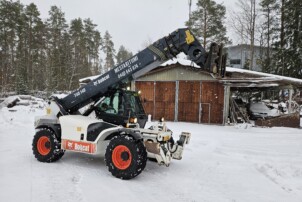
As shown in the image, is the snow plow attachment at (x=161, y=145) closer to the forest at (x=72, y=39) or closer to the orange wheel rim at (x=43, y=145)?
the orange wheel rim at (x=43, y=145)

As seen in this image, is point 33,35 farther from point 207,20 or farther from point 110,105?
point 110,105

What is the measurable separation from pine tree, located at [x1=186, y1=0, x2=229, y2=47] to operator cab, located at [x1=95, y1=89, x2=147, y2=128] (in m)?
29.6

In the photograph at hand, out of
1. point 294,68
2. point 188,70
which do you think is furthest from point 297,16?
point 188,70

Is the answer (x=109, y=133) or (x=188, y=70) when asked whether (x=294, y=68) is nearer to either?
(x=188, y=70)

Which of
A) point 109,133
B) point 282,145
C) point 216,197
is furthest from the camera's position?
point 282,145

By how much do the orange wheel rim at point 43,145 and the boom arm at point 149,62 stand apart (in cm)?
89

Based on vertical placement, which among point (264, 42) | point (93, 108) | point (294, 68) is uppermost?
point (264, 42)

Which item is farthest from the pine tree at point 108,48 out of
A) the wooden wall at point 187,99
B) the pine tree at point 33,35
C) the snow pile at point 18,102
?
the wooden wall at point 187,99

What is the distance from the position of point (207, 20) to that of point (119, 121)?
104 feet

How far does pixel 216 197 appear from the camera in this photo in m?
5.29

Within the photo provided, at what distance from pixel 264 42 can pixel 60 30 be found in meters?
32.8

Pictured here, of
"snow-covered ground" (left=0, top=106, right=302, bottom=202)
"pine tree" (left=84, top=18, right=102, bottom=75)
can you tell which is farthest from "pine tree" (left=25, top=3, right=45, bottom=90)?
"snow-covered ground" (left=0, top=106, right=302, bottom=202)

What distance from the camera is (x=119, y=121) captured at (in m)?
7.01

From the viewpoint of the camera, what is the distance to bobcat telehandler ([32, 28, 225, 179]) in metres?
6.18
